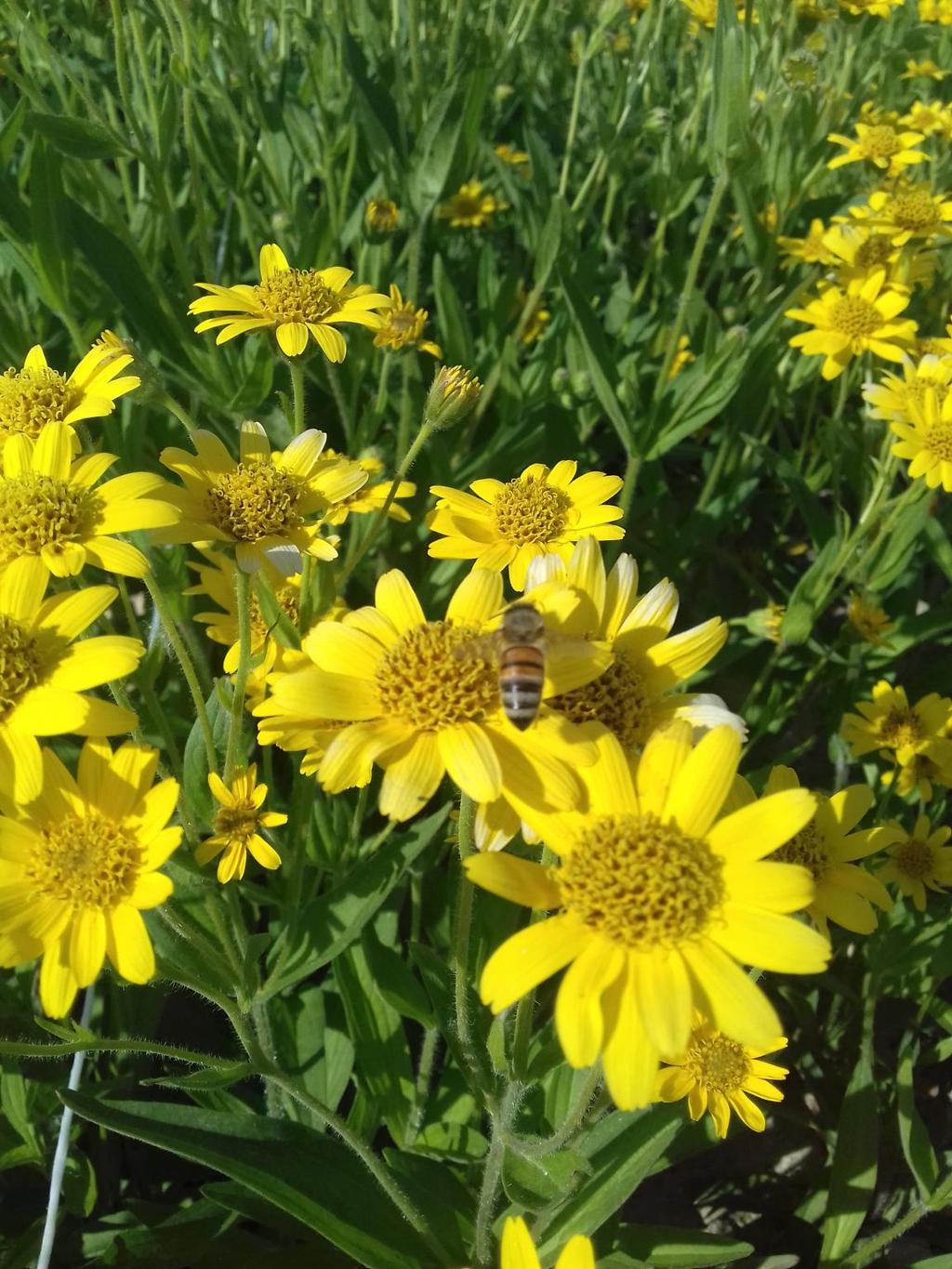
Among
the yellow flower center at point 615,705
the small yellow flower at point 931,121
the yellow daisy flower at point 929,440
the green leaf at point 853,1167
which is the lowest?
the green leaf at point 853,1167

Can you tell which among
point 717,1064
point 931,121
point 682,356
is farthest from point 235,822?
point 931,121

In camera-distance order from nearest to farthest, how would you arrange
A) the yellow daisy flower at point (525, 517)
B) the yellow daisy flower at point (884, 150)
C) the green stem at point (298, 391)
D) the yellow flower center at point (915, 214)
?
the yellow daisy flower at point (525, 517) < the green stem at point (298, 391) < the yellow flower center at point (915, 214) < the yellow daisy flower at point (884, 150)

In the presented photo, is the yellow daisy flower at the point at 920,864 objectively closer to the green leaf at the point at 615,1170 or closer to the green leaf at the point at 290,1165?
the green leaf at the point at 615,1170

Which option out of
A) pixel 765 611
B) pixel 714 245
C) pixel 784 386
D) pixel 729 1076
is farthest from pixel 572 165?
pixel 729 1076

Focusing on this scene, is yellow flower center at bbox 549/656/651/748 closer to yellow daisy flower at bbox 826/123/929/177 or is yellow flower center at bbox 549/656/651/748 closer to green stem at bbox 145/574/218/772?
green stem at bbox 145/574/218/772

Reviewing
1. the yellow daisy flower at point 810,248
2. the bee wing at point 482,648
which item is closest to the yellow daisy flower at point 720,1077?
the bee wing at point 482,648

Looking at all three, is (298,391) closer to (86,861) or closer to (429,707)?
(429,707)
